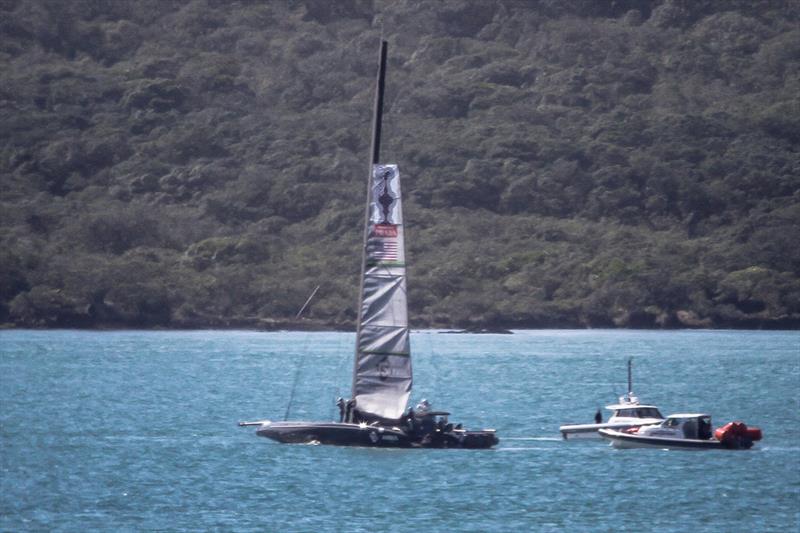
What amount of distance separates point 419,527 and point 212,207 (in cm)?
14618

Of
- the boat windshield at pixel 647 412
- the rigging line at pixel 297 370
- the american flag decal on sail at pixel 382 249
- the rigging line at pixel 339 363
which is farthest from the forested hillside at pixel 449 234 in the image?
the american flag decal on sail at pixel 382 249

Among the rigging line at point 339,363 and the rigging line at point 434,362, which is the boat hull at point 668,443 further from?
the rigging line at point 434,362

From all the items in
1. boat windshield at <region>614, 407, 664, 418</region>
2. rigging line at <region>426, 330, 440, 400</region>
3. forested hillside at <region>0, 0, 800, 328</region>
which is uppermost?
forested hillside at <region>0, 0, 800, 328</region>

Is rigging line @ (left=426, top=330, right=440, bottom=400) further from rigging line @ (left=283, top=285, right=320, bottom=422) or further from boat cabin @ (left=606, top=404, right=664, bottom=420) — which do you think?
boat cabin @ (left=606, top=404, right=664, bottom=420)

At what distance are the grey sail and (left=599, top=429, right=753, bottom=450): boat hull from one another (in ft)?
28.2

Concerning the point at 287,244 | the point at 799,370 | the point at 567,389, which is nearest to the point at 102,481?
the point at 567,389

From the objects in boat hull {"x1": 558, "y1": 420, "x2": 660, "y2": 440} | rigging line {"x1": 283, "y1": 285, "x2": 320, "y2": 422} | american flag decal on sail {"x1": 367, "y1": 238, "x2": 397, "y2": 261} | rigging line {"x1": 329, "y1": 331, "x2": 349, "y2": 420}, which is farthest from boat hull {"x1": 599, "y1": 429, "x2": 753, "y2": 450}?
rigging line {"x1": 329, "y1": 331, "x2": 349, "y2": 420}

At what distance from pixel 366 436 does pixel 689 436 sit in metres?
10.6

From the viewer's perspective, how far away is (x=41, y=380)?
3474 inches

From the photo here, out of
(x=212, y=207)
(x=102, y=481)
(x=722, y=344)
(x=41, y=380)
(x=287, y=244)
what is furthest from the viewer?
(x=212, y=207)

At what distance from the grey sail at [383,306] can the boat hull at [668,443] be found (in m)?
8.61

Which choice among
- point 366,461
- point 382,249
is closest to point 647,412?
point 366,461

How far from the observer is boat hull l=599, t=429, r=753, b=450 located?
51331mm

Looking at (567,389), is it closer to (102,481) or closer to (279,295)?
(102,481)
